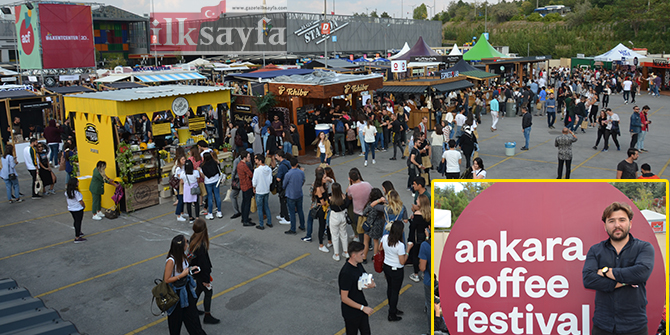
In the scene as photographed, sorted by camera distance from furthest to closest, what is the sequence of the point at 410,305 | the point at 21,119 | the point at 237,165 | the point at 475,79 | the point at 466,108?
the point at 475,79
the point at 466,108
the point at 21,119
the point at 237,165
the point at 410,305

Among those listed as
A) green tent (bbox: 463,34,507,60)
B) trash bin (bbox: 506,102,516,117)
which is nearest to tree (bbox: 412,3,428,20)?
green tent (bbox: 463,34,507,60)

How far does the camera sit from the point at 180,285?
235 inches

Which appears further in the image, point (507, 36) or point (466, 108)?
point (507, 36)

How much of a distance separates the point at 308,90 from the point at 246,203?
289 inches

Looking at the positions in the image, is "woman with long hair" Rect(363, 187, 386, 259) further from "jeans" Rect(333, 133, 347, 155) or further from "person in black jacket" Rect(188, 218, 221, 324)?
"jeans" Rect(333, 133, 347, 155)

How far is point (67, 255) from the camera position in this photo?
31.9 feet

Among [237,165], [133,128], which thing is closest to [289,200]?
[237,165]

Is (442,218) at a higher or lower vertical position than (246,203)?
higher

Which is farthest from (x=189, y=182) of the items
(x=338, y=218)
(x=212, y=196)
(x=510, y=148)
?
(x=510, y=148)

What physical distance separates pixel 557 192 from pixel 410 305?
4519 mm

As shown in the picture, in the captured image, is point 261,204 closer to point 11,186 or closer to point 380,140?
point 11,186

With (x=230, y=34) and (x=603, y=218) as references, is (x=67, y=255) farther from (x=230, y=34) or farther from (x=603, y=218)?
(x=230, y=34)

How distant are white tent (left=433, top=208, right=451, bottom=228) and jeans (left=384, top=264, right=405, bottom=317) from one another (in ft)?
11.0

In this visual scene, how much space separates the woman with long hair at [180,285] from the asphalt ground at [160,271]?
30.9 inches
